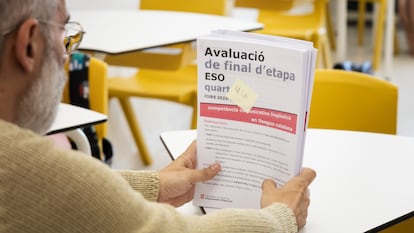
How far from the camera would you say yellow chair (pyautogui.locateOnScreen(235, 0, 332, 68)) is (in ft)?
14.2

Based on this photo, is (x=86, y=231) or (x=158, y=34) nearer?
(x=86, y=231)

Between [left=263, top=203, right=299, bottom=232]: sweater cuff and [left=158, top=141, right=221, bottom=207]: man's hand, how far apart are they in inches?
7.1

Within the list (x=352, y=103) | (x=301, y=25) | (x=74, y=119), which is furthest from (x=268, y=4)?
(x=74, y=119)

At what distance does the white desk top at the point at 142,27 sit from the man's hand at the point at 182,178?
1.47 meters

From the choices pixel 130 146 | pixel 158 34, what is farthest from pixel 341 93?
pixel 130 146

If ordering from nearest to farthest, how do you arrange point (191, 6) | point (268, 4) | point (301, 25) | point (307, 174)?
point (307, 174), point (191, 6), point (268, 4), point (301, 25)

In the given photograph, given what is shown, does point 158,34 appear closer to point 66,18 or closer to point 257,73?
point 257,73

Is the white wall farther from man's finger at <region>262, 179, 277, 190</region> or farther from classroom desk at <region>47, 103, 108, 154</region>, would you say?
man's finger at <region>262, 179, 277, 190</region>

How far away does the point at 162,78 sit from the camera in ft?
12.2

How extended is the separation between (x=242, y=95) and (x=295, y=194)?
0.21 m

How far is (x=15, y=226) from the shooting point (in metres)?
0.99

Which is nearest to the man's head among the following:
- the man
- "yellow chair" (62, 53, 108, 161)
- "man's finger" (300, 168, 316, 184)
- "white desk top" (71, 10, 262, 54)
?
the man

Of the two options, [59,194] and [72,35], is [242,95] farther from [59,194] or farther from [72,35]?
[59,194]

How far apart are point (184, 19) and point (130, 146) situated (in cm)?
87
